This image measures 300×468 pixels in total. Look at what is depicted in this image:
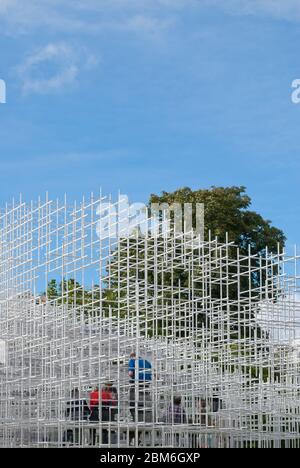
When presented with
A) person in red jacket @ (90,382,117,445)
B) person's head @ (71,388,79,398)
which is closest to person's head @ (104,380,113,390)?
person in red jacket @ (90,382,117,445)

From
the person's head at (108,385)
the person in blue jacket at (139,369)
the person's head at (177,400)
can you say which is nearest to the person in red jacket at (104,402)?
the person's head at (108,385)

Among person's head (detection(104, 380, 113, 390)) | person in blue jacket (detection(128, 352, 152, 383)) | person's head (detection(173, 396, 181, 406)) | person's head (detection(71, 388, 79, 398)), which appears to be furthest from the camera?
person's head (detection(173, 396, 181, 406))

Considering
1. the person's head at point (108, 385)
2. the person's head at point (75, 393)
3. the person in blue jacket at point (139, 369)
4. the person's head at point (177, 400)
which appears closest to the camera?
the person in blue jacket at point (139, 369)

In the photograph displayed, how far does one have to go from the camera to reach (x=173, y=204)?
129ft

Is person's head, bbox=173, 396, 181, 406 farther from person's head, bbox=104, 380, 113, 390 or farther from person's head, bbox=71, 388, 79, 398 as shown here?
person's head, bbox=104, 380, 113, 390

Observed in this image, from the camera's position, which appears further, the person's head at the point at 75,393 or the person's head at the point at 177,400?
the person's head at the point at 177,400

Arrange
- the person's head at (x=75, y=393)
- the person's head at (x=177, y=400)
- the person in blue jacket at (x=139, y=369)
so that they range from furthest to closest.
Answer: the person's head at (x=177, y=400)
the person's head at (x=75, y=393)
the person in blue jacket at (x=139, y=369)

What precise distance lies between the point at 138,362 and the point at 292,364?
9561mm

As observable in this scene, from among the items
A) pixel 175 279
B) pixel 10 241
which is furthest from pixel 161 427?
pixel 175 279

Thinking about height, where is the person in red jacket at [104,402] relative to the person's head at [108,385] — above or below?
below

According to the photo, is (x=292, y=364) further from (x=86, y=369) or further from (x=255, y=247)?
(x=255, y=247)

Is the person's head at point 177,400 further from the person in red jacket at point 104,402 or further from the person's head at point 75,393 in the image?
the person's head at point 75,393

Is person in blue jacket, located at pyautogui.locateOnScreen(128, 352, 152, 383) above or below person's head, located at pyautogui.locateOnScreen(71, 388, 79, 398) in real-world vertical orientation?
above

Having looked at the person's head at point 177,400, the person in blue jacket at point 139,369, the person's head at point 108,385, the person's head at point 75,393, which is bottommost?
the person's head at point 177,400
